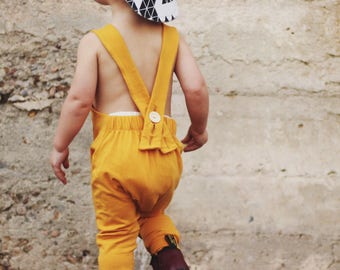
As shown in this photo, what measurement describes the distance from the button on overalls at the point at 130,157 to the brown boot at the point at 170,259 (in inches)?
1.1

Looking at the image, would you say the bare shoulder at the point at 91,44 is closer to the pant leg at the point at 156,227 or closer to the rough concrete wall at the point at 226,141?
the pant leg at the point at 156,227

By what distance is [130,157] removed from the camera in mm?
2223

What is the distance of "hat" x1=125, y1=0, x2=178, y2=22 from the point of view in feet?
7.25

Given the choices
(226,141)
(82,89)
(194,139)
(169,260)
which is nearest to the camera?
(82,89)

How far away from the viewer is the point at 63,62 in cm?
299

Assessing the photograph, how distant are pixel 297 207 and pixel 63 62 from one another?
120cm

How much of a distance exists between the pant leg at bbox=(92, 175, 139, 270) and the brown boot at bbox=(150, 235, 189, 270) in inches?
4.1

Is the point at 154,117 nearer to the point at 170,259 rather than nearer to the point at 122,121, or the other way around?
the point at 122,121

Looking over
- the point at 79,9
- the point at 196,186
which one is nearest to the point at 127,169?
the point at 196,186

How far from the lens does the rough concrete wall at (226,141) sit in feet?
9.77

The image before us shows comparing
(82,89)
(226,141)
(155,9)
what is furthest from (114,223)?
(226,141)

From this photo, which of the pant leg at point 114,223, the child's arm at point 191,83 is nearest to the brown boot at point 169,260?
the pant leg at point 114,223

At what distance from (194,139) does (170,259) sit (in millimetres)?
465

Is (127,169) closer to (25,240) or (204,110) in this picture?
(204,110)
